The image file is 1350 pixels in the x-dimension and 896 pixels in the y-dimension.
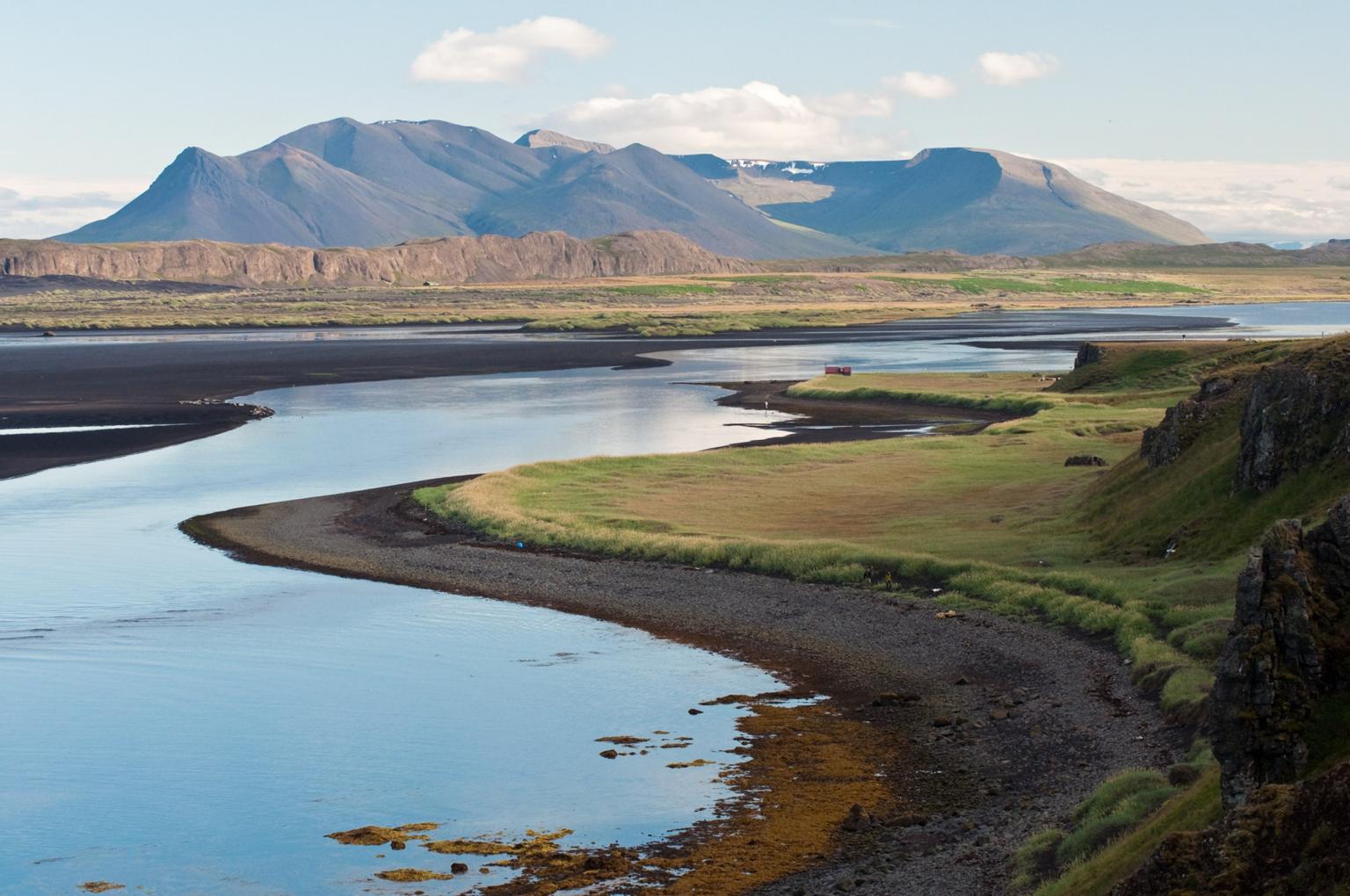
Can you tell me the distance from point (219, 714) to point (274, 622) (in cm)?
892

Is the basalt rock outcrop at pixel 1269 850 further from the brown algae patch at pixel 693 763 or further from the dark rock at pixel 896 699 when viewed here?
the dark rock at pixel 896 699

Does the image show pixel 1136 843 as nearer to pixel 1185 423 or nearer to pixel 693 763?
pixel 693 763

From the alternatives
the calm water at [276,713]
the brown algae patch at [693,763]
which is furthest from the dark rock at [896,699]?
the brown algae patch at [693,763]

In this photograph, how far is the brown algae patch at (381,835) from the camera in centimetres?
2264

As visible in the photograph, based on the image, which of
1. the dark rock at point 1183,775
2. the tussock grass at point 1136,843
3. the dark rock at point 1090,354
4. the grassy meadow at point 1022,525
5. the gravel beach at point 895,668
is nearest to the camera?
the tussock grass at point 1136,843

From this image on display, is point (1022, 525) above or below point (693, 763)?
above

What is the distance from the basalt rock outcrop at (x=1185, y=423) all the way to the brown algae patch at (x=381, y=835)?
86.1 ft

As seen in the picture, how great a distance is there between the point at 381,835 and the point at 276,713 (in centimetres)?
834

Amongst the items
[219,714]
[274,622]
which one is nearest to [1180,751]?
[219,714]

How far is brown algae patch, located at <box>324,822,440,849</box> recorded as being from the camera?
22.6 m

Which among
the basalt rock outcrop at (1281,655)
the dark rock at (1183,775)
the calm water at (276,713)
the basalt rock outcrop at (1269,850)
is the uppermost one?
the basalt rock outcrop at (1281,655)

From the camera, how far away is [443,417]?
92.2 metres

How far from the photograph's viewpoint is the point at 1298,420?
33938mm

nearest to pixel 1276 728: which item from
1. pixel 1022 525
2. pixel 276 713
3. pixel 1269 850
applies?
pixel 1269 850
